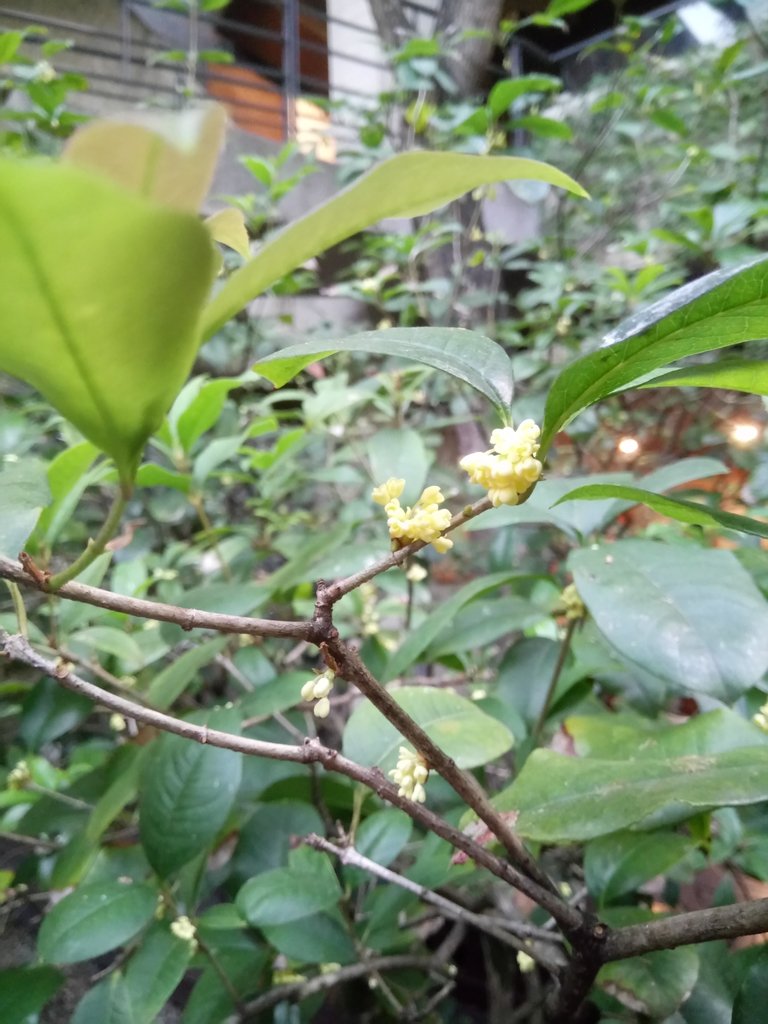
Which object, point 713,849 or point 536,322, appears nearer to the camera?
point 713,849

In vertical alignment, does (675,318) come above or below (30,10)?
below

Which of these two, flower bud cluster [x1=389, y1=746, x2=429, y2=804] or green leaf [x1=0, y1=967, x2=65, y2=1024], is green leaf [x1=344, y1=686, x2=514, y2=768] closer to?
flower bud cluster [x1=389, y1=746, x2=429, y2=804]

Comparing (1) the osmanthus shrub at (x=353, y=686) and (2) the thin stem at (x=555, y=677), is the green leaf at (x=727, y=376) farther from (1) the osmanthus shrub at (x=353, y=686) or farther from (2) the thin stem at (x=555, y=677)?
(2) the thin stem at (x=555, y=677)

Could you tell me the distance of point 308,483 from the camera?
5.57 ft

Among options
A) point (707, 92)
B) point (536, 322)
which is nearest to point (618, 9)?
point (707, 92)

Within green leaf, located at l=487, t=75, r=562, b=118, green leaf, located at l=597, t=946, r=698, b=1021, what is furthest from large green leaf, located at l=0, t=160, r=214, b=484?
green leaf, located at l=487, t=75, r=562, b=118

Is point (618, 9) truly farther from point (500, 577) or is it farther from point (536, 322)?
point (500, 577)

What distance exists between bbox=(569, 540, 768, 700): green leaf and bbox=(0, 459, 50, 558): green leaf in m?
0.35

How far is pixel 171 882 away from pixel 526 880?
398mm

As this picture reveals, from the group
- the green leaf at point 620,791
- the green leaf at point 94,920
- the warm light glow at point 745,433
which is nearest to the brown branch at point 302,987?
the green leaf at point 94,920

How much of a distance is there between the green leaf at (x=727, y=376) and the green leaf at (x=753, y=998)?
0.33 m

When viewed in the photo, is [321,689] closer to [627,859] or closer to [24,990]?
[627,859]

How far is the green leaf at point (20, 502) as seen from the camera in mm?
257

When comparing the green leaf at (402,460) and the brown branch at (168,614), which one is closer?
the brown branch at (168,614)
